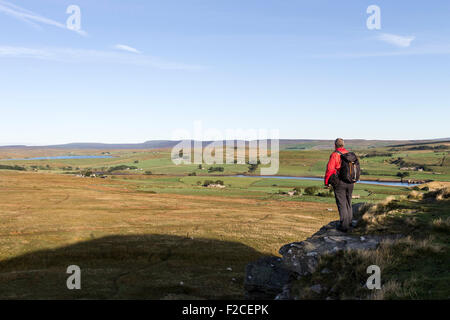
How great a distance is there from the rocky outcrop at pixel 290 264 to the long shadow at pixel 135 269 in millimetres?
2623

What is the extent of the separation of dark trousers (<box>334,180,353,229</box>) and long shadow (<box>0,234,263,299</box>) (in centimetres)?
616

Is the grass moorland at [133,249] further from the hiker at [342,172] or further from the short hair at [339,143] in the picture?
the short hair at [339,143]

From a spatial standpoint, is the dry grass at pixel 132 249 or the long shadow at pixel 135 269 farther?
the dry grass at pixel 132 249

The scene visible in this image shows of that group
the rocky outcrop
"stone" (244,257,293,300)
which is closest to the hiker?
the rocky outcrop

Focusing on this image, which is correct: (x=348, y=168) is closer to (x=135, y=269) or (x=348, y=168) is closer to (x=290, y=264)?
(x=290, y=264)

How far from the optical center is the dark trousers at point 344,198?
45.6 ft

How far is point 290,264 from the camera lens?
12148 mm

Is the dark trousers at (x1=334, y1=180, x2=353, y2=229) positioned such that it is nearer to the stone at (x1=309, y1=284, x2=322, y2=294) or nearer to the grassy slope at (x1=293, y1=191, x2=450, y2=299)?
the grassy slope at (x1=293, y1=191, x2=450, y2=299)

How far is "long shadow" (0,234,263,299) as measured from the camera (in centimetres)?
1498

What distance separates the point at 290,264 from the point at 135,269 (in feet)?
39.3

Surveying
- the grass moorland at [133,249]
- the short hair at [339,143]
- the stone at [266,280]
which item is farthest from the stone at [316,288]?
the short hair at [339,143]
